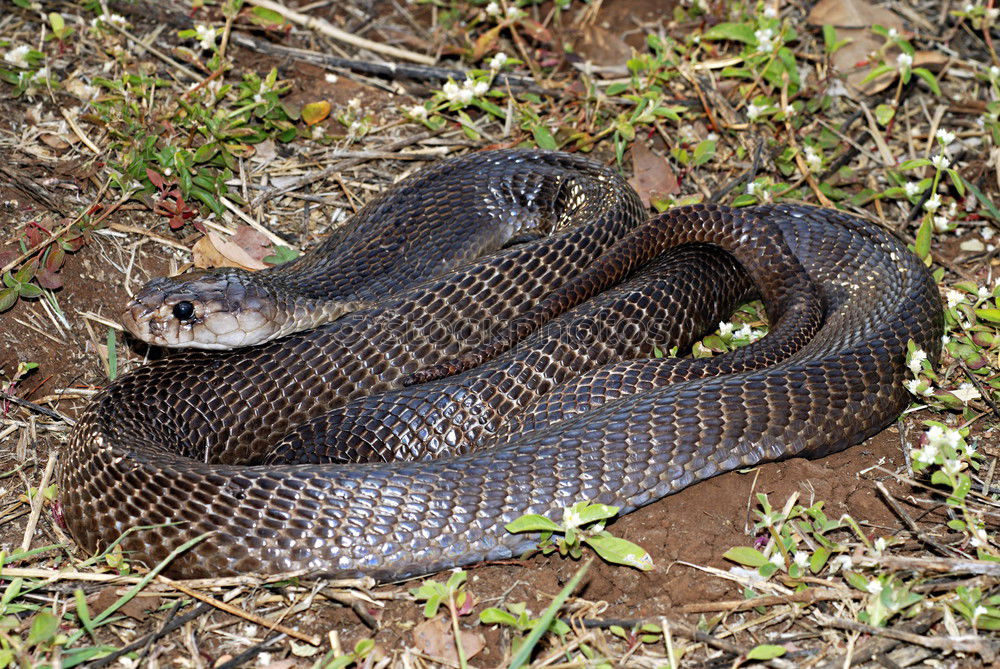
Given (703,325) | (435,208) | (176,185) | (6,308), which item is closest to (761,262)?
(703,325)

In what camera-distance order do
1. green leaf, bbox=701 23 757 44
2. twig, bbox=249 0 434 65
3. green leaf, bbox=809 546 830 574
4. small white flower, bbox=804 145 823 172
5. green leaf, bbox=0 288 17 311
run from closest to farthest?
green leaf, bbox=809 546 830 574 < green leaf, bbox=0 288 17 311 < small white flower, bbox=804 145 823 172 < green leaf, bbox=701 23 757 44 < twig, bbox=249 0 434 65

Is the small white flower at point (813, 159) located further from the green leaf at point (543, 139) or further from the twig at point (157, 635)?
the twig at point (157, 635)

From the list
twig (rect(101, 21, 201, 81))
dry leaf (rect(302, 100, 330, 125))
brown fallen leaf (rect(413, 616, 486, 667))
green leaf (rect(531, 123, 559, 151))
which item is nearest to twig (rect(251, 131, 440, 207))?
dry leaf (rect(302, 100, 330, 125))

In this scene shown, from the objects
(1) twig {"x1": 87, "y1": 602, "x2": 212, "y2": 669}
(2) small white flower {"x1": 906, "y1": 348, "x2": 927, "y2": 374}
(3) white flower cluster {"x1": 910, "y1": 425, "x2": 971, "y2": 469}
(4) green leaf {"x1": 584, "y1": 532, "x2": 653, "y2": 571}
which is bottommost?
(1) twig {"x1": 87, "y1": 602, "x2": 212, "y2": 669}

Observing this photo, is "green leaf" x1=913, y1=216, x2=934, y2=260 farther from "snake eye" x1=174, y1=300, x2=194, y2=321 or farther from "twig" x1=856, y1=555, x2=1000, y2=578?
"snake eye" x1=174, y1=300, x2=194, y2=321

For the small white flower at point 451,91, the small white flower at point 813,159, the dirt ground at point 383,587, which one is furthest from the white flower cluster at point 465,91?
the small white flower at point 813,159

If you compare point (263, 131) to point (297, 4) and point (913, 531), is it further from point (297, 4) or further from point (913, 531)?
point (913, 531)
